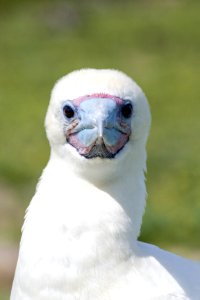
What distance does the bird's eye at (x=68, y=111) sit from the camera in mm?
5422

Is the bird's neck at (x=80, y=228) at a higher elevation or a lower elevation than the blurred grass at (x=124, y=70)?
lower

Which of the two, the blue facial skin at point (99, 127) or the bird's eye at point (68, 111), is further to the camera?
the bird's eye at point (68, 111)

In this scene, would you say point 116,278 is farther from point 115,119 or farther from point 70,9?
point 70,9

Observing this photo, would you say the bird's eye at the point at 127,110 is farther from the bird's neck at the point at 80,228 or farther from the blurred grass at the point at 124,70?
the blurred grass at the point at 124,70

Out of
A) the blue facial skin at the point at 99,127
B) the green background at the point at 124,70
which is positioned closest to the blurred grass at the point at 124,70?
the green background at the point at 124,70

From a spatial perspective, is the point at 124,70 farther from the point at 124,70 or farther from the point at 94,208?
the point at 94,208

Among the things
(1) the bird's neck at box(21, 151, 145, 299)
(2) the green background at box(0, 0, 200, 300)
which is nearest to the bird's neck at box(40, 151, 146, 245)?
(1) the bird's neck at box(21, 151, 145, 299)

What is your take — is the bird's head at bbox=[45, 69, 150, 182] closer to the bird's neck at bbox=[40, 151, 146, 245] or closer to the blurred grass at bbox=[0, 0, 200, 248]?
the bird's neck at bbox=[40, 151, 146, 245]

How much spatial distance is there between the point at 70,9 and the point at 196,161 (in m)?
6.93

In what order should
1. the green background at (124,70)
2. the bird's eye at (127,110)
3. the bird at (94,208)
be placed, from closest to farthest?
the bird at (94,208) → the bird's eye at (127,110) → the green background at (124,70)

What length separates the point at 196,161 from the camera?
12.2 metres

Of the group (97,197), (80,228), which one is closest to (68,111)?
(97,197)

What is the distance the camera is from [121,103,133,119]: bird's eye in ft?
17.7

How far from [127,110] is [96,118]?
0.20 m
